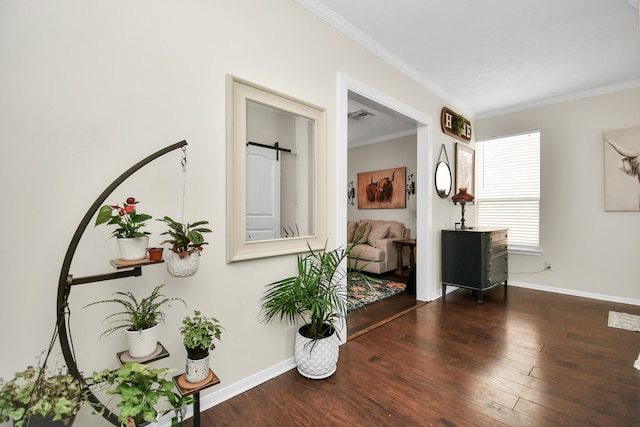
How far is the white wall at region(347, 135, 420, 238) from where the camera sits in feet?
17.9

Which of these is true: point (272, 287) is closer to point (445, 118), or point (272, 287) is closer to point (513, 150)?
point (445, 118)

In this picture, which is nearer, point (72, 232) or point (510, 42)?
point (72, 232)

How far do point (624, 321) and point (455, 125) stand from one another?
279 centimetres

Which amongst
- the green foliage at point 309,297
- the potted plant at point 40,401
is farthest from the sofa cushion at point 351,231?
the potted plant at point 40,401

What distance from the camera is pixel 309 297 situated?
191cm

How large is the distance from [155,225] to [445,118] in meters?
3.60

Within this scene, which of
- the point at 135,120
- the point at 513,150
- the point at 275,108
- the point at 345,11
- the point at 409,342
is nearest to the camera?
the point at 135,120

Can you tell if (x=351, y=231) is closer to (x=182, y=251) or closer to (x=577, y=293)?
(x=577, y=293)

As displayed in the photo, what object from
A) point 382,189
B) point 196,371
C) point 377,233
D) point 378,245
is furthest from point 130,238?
point 382,189

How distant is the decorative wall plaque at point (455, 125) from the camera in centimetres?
378

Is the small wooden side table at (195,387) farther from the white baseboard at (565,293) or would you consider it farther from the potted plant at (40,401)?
the white baseboard at (565,293)

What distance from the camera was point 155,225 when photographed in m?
1.49

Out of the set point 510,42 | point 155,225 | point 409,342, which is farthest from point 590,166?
point 155,225

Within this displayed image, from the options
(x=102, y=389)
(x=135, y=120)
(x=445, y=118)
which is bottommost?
(x=102, y=389)
